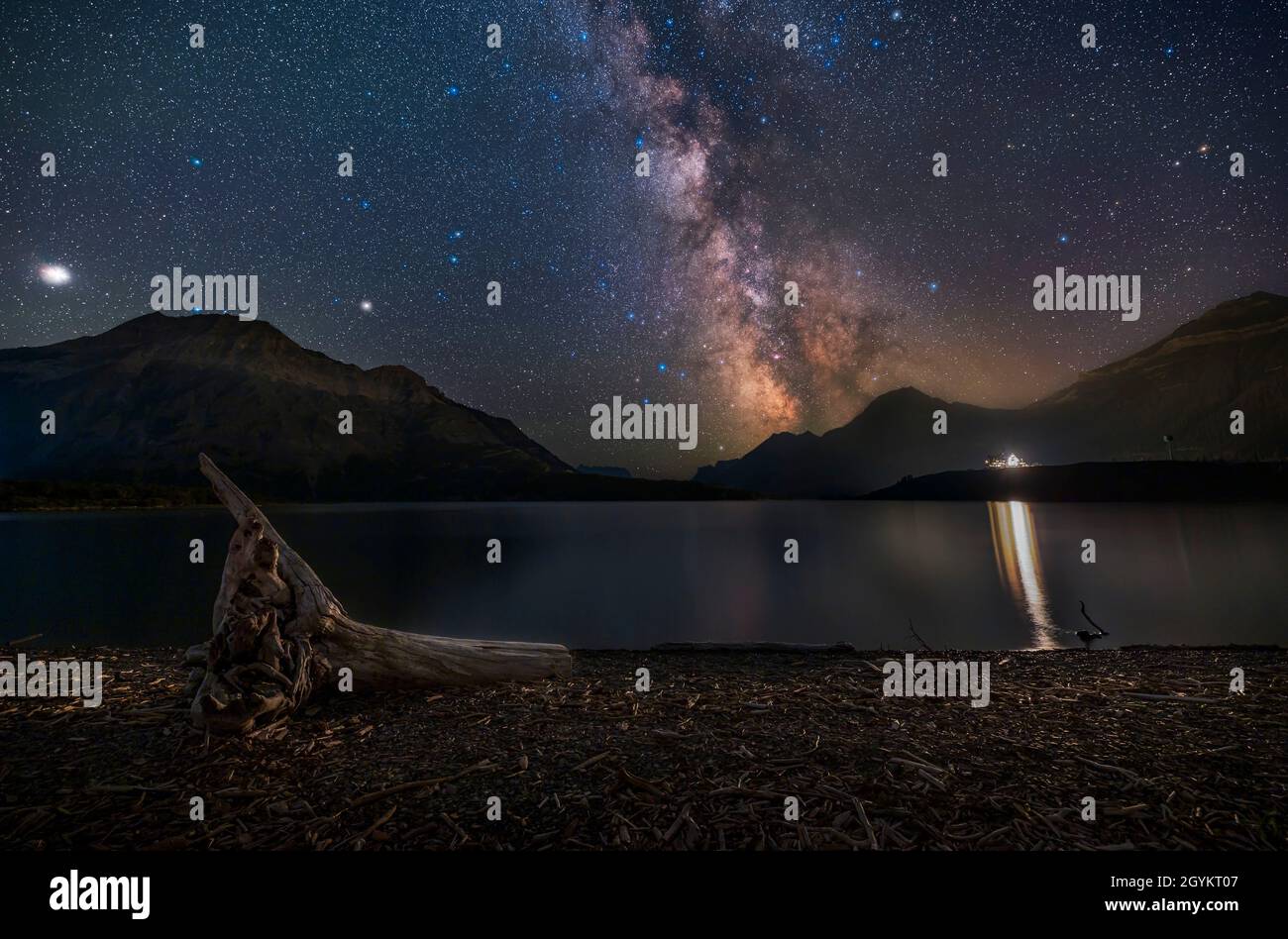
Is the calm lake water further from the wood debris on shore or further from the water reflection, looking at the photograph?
the wood debris on shore

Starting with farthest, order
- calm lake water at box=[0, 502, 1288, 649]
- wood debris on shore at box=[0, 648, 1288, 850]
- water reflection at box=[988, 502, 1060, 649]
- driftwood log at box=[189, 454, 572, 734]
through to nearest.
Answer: water reflection at box=[988, 502, 1060, 649] < calm lake water at box=[0, 502, 1288, 649] < driftwood log at box=[189, 454, 572, 734] < wood debris on shore at box=[0, 648, 1288, 850]

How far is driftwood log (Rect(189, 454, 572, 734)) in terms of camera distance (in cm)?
604

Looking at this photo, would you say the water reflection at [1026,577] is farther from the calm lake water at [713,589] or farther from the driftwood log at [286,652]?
the driftwood log at [286,652]

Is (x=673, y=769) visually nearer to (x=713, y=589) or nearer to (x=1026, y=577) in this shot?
(x=713, y=589)

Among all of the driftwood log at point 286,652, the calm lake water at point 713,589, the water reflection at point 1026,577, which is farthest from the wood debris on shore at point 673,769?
the water reflection at point 1026,577

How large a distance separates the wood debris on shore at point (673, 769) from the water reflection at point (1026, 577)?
18.5 meters

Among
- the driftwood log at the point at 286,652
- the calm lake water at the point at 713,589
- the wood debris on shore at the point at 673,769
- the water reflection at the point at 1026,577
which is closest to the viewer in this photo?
the wood debris on shore at the point at 673,769

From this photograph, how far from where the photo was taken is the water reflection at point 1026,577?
79.4 ft

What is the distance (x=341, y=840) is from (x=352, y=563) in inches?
2027

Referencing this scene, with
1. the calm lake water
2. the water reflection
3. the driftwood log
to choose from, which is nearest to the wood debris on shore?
the driftwood log

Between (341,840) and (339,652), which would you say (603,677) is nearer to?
(339,652)

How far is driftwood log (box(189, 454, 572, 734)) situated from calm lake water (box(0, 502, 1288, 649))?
12731 mm
